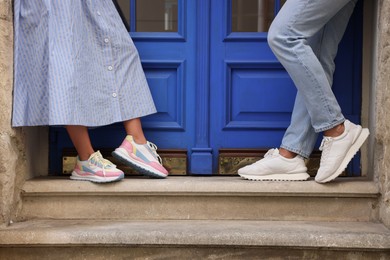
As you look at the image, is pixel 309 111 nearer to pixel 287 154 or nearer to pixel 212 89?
pixel 287 154

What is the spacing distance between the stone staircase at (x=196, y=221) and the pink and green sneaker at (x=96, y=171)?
4 centimetres

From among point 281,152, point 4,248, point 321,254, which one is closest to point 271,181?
point 281,152

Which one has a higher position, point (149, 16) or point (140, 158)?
point (149, 16)

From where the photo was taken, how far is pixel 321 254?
2246 mm

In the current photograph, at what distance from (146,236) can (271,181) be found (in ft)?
2.17

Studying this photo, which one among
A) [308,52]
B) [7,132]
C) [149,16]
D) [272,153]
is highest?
[149,16]

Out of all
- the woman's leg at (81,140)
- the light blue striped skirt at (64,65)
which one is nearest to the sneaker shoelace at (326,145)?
A: the light blue striped skirt at (64,65)

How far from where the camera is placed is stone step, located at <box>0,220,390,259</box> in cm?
220

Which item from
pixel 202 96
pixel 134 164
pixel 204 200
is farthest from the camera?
pixel 202 96

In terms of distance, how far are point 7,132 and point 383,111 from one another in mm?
1684

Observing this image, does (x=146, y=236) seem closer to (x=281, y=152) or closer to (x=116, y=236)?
(x=116, y=236)

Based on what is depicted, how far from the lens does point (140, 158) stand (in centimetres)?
263

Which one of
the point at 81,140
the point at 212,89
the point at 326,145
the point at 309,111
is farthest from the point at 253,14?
the point at 81,140

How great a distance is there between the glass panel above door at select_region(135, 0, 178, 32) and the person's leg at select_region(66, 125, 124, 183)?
70 centimetres
